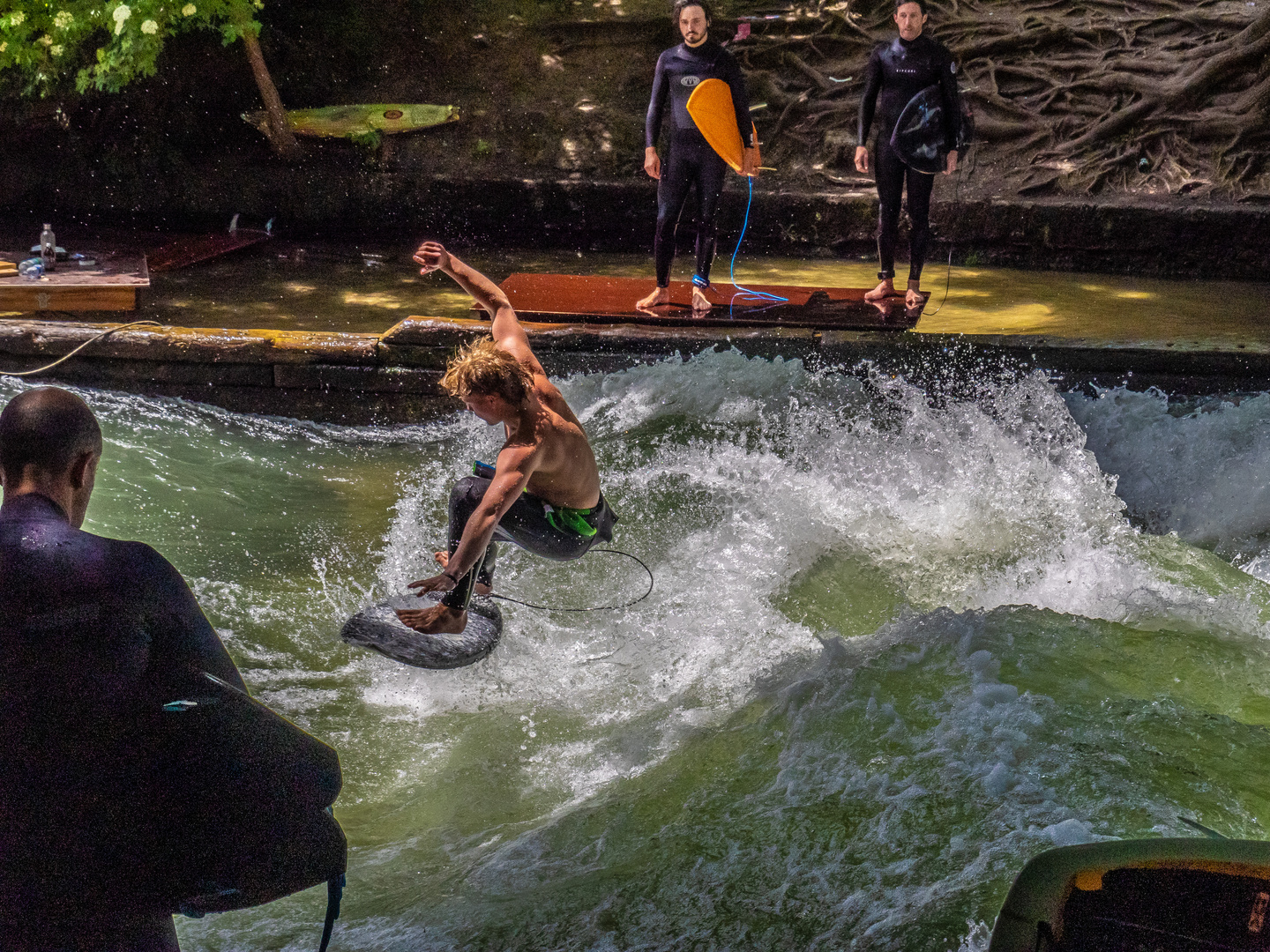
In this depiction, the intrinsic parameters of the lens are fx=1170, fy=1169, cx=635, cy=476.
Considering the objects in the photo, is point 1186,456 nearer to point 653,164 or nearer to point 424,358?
point 653,164

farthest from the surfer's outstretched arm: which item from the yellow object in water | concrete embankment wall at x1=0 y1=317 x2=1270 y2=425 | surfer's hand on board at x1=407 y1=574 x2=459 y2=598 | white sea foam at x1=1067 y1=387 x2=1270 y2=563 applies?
the yellow object in water

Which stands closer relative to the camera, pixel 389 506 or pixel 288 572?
pixel 288 572

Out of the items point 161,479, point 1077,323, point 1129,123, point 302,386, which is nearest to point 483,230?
point 302,386

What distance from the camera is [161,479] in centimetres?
659

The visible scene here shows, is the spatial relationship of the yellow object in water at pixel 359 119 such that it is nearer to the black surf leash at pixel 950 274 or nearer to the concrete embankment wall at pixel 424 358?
the concrete embankment wall at pixel 424 358

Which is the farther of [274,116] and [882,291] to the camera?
[274,116]

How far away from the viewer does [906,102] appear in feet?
22.7

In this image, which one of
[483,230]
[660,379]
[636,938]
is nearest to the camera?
[636,938]

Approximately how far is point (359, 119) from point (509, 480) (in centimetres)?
767

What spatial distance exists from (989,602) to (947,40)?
7.77m

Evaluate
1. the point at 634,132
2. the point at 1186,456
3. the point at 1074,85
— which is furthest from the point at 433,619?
the point at 1074,85

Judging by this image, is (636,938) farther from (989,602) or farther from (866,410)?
(866,410)

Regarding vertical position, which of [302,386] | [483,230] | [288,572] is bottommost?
[288,572]

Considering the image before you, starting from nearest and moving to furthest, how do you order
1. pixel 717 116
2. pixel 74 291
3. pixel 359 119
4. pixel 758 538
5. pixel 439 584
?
pixel 439 584 < pixel 758 538 < pixel 717 116 < pixel 74 291 < pixel 359 119
